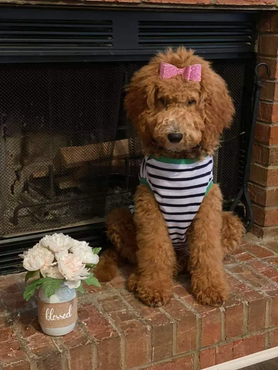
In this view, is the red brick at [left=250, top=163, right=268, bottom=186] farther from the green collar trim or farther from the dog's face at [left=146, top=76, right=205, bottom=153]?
the dog's face at [left=146, top=76, right=205, bottom=153]

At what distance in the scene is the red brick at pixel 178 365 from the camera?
178 cm

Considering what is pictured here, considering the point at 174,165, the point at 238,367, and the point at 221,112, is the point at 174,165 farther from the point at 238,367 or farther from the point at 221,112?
the point at 238,367

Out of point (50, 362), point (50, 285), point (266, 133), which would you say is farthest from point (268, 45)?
point (50, 362)

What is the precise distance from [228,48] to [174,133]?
77 centimetres

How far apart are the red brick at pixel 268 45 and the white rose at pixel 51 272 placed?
1.32m

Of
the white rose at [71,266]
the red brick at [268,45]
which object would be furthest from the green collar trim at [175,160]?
the red brick at [268,45]

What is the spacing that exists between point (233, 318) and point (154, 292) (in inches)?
12.0

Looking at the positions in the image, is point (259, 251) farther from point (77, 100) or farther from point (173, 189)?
point (77, 100)

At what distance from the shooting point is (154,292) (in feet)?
6.00

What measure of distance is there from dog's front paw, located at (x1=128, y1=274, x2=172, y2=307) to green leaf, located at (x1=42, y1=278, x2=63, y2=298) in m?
0.38

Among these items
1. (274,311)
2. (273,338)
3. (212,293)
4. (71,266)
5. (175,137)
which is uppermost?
(175,137)

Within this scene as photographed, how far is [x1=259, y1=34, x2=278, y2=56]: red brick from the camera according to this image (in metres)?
2.19

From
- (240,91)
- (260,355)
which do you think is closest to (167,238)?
(260,355)

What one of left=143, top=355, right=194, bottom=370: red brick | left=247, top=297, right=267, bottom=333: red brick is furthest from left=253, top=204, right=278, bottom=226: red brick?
left=143, top=355, right=194, bottom=370: red brick
